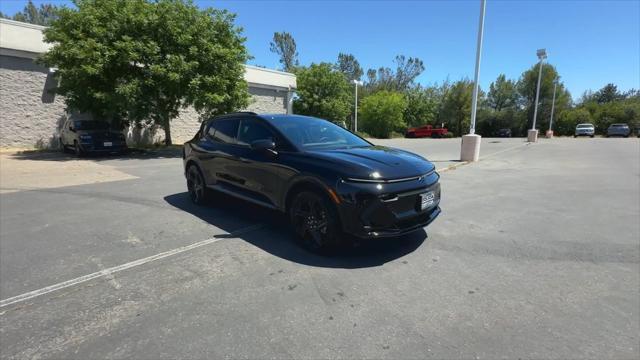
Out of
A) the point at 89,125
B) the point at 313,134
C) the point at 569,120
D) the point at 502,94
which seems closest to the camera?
the point at 313,134

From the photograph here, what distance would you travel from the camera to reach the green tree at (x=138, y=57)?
15062 mm

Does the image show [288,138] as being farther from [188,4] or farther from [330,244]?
[188,4]

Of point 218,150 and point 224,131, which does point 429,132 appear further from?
point 218,150

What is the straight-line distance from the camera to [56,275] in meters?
3.92

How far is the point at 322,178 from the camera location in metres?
4.16

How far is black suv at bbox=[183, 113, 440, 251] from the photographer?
3945mm

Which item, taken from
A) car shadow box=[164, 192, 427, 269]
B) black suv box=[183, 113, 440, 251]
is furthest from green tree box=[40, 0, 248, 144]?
black suv box=[183, 113, 440, 251]

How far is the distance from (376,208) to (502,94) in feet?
224

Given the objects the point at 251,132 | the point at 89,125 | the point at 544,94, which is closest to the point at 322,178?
the point at 251,132

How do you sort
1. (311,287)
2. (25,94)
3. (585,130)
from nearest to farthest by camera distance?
(311,287) < (25,94) < (585,130)

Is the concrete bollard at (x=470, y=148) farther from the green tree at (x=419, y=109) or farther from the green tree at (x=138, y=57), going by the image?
the green tree at (x=419, y=109)

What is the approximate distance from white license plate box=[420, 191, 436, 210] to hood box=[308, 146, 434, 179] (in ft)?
0.84

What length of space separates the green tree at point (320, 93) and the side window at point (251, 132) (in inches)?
1279

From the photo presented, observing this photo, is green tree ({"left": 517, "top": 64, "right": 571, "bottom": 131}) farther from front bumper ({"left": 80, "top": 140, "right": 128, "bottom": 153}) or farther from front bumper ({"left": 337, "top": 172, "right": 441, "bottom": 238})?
front bumper ({"left": 337, "top": 172, "right": 441, "bottom": 238})
